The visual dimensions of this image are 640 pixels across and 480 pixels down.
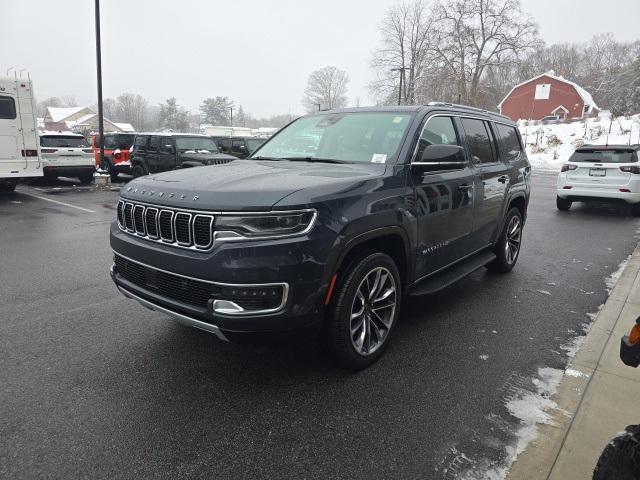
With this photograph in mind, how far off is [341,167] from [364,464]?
2.10m

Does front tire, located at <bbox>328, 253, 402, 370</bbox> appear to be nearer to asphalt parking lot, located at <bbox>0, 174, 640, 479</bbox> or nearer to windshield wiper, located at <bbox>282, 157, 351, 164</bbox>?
asphalt parking lot, located at <bbox>0, 174, 640, 479</bbox>

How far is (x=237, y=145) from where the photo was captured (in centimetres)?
1784

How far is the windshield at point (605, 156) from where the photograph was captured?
1062cm

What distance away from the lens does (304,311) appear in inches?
111

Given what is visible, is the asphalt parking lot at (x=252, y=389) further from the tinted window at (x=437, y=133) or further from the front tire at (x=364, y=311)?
the tinted window at (x=437, y=133)

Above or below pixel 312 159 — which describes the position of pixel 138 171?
below

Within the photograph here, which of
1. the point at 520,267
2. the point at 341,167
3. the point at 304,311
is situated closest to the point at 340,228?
the point at 304,311

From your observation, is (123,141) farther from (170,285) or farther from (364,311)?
(364,311)

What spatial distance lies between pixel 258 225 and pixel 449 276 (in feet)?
7.45

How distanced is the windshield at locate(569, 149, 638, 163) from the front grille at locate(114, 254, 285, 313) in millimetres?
10895

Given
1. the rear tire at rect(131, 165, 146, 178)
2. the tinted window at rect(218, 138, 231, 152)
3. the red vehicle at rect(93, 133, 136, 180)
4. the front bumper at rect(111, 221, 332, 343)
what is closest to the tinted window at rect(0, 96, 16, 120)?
the rear tire at rect(131, 165, 146, 178)

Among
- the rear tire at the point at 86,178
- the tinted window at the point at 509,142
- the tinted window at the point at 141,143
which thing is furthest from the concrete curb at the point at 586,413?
the rear tire at the point at 86,178

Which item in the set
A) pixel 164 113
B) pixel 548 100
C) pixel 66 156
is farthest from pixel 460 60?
pixel 164 113

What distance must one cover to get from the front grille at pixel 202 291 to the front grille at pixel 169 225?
221mm
